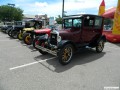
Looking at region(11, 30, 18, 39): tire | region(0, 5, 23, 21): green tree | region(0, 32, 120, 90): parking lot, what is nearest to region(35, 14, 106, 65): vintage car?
region(0, 32, 120, 90): parking lot

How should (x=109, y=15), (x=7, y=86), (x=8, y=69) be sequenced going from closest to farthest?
(x=7, y=86), (x=8, y=69), (x=109, y=15)

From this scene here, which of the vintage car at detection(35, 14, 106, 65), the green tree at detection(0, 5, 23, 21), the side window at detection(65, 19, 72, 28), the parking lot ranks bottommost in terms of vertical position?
the parking lot

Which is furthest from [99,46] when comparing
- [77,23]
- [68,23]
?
[68,23]

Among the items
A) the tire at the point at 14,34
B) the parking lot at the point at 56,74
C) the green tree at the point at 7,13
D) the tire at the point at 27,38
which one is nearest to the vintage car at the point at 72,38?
the parking lot at the point at 56,74

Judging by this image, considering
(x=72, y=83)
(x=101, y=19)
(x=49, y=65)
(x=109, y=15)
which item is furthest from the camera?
(x=109, y=15)

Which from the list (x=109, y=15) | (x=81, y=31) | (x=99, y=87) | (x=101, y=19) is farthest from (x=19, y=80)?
(x=109, y=15)

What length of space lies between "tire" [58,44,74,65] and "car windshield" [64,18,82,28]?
1.38 metres

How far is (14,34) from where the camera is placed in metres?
13.6

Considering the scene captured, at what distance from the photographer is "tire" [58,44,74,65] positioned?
5246 mm

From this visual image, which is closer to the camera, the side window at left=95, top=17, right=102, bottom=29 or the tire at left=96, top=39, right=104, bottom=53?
the side window at left=95, top=17, right=102, bottom=29

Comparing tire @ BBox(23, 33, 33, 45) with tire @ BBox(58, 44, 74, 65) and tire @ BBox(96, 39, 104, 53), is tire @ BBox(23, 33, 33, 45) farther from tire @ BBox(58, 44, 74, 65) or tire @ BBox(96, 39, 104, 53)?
tire @ BBox(58, 44, 74, 65)

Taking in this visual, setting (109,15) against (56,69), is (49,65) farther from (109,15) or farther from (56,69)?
(109,15)

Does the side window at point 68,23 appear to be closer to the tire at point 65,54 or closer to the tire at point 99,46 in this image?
the tire at point 65,54

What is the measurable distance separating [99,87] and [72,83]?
0.74m
